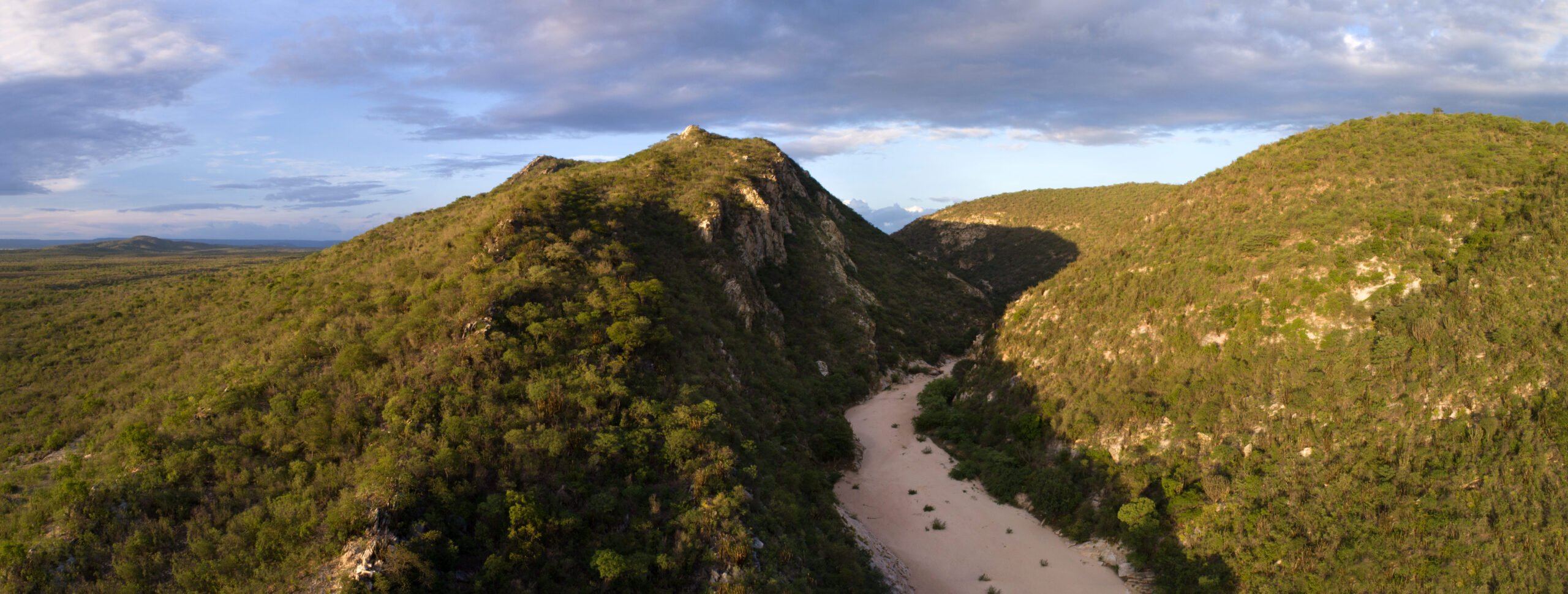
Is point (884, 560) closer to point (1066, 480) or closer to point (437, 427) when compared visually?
point (1066, 480)

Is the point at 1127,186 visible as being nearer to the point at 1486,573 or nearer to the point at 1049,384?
the point at 1049,384

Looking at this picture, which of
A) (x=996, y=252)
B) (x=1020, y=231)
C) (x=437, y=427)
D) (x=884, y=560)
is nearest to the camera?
A: (x=437, y=427)

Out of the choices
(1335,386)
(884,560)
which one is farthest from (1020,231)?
(884,560)

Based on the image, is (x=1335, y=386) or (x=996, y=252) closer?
(x=1335, y=386)

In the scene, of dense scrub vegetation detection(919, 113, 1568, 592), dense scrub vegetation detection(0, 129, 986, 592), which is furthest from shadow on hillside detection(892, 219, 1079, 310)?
dense scrub vegetation detection(0, 129, 986, 592)

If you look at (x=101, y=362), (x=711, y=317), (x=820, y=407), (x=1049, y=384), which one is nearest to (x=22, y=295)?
(x=101, y=362)
